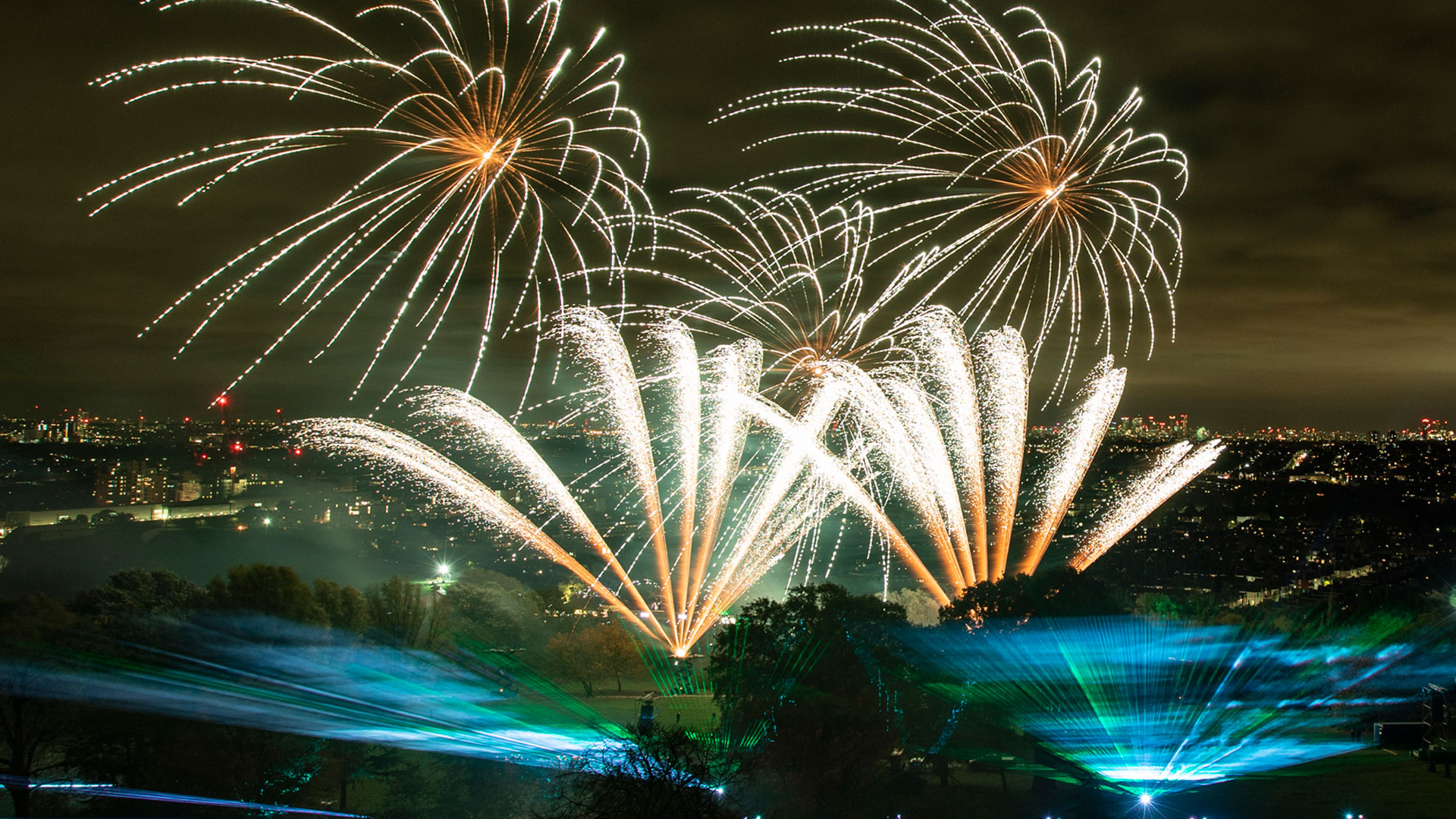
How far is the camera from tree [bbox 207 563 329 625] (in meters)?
21.1

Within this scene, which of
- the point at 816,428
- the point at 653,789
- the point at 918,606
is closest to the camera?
the point at 653,789

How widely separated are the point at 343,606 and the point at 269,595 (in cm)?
206

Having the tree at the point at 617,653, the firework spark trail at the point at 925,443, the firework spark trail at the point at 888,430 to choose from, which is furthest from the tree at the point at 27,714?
the firework spark trail at the point at 925,443

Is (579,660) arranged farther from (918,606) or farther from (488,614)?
(918,606)

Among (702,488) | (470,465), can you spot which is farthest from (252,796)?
(470,465)

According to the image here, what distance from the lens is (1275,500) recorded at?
80.6m

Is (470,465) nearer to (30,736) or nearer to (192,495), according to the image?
(192,495)

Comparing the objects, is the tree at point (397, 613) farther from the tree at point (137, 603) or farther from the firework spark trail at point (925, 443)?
the firework spark trail at point (925, 443)

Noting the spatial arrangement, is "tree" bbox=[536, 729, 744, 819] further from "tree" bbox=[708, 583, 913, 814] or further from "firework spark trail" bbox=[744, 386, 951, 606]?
"firework spark trail" bbox=[744, 386, 951, 606]

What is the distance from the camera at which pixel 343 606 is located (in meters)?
22.9

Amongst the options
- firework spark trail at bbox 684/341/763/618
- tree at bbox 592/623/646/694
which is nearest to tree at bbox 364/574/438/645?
tree at bbox 592/623/646/694

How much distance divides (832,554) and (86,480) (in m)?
48.7

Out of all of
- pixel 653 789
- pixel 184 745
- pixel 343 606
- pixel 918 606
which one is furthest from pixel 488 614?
pixel 653 789

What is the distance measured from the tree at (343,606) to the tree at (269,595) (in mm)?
→ 680
